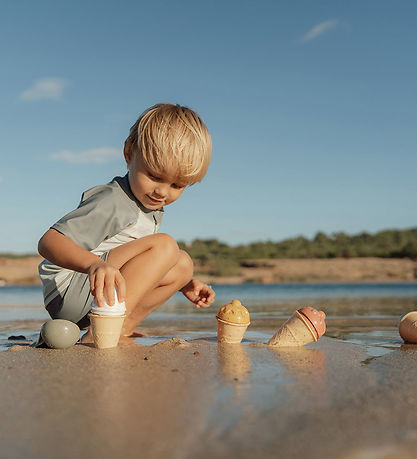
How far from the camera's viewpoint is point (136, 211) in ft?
9.68

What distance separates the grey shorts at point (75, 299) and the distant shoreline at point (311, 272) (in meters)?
26.2

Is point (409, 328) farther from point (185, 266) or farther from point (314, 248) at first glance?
point (314, 248)

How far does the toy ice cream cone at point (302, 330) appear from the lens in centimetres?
248

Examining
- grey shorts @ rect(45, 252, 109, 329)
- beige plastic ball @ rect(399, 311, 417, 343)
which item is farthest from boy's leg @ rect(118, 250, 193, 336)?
beige plastic ball @ rect(399, 311, 417, 343)

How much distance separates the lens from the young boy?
8.74 ft

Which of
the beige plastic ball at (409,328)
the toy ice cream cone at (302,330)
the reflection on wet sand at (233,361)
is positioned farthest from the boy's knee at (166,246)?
the beige plastic ball at (409,328)

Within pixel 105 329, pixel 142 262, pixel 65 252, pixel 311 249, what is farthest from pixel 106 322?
pixel 311 249

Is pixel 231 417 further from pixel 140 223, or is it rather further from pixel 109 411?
pixel 140 223

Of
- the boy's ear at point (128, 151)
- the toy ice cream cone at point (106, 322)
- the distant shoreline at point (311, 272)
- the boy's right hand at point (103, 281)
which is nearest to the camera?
the boy's right hand at point (103, 281)

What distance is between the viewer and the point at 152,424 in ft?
3.73

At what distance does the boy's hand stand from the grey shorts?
77 cm

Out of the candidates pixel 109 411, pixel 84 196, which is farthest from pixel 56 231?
pixel 109 411

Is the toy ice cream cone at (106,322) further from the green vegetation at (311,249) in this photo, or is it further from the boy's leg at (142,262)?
the green vegetation at (311,249)

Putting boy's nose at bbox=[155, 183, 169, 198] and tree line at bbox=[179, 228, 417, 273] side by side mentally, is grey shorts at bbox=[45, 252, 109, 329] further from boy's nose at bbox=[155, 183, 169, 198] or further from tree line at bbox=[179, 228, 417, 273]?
tree line at bbox=[179, 228, 417, 273]
